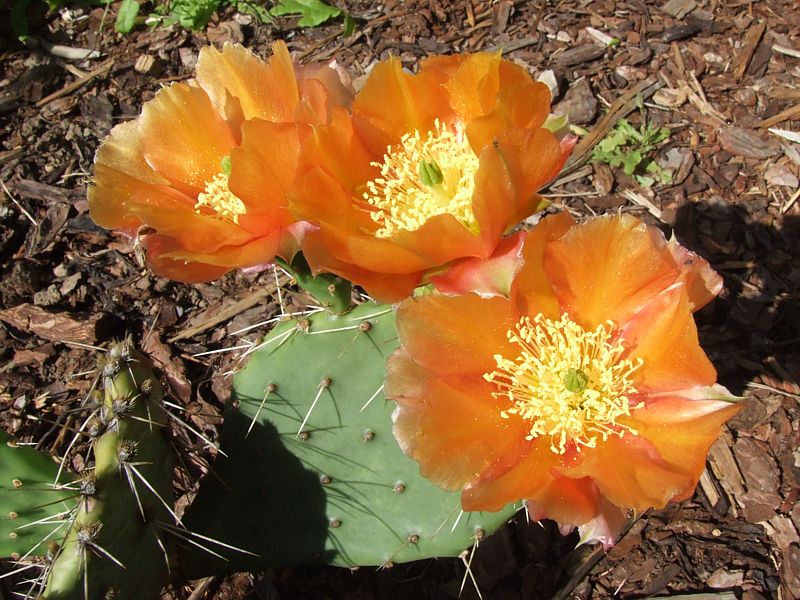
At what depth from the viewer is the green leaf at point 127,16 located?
2.62 metres

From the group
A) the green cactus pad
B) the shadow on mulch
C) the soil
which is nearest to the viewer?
the green cactus pad

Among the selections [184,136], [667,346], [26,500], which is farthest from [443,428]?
[26,500]

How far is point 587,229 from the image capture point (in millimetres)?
988

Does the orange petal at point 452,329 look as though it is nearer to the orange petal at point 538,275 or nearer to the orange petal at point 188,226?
the orange petal at point 538,275

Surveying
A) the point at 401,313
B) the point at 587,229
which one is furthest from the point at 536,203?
the point at 401,313

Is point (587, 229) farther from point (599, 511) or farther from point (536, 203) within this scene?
point (599, 511)

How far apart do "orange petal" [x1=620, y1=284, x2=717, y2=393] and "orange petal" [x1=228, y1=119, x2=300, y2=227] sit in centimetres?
53

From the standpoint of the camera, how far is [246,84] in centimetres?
107

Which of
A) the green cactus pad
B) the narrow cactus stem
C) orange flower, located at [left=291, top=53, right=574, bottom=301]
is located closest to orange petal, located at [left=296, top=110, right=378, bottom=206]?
orange flower, located at [left=291, top=53, right=574, bottom=301]

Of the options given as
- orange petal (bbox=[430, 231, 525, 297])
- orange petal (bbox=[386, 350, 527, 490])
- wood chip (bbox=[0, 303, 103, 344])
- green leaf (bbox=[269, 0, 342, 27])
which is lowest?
wood chip (bbox=[0, 303, 103, 344])

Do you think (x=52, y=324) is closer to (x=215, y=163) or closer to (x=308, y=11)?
(x=215, y=163)

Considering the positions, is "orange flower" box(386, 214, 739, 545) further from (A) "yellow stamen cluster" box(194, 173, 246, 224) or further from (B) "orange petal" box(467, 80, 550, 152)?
(A) "yellow stamen cluster" box(194, 173, 246, 224)

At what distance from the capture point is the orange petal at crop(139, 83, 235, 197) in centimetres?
108

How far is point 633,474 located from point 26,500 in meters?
0.97
